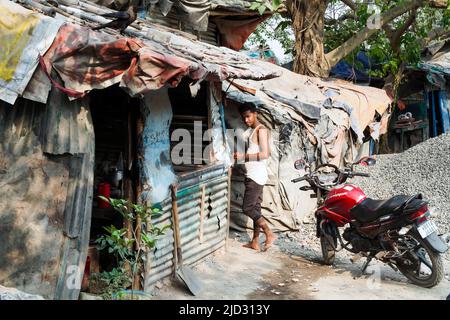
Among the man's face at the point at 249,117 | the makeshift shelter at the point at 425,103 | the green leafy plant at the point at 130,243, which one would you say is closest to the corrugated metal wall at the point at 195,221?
the green leafy plant at the point at 130,243

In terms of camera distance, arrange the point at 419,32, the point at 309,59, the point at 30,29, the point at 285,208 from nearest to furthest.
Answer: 1. the point at 30,29
2. the point at 285,208
3. the point at 309,59
4. the point at 419,32

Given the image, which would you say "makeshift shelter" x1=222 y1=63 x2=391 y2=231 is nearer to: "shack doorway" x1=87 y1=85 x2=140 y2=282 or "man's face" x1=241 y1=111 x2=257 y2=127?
"man's face" x1=241 y1=111 x2=257 y2=127

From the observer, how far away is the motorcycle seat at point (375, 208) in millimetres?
5891

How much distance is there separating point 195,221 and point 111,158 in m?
1.50

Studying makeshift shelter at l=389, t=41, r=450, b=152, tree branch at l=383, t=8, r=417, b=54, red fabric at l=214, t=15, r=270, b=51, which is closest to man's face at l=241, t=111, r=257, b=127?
red fabric at l=214, t=15, r=270, b=51

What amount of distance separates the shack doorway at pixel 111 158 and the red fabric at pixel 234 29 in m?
4.74

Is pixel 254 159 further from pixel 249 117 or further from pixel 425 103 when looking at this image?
pixel 425 103

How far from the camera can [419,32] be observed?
55.7 ft

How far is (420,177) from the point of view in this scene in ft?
33.5

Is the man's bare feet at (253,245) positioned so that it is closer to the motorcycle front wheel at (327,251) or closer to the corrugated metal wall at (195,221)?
the corrugated metal wall at (195,221)

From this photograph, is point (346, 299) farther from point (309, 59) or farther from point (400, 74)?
point (400, 74)

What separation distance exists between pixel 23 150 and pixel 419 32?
48.7ft

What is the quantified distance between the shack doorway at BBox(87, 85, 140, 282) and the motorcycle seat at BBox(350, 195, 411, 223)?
2411mm
